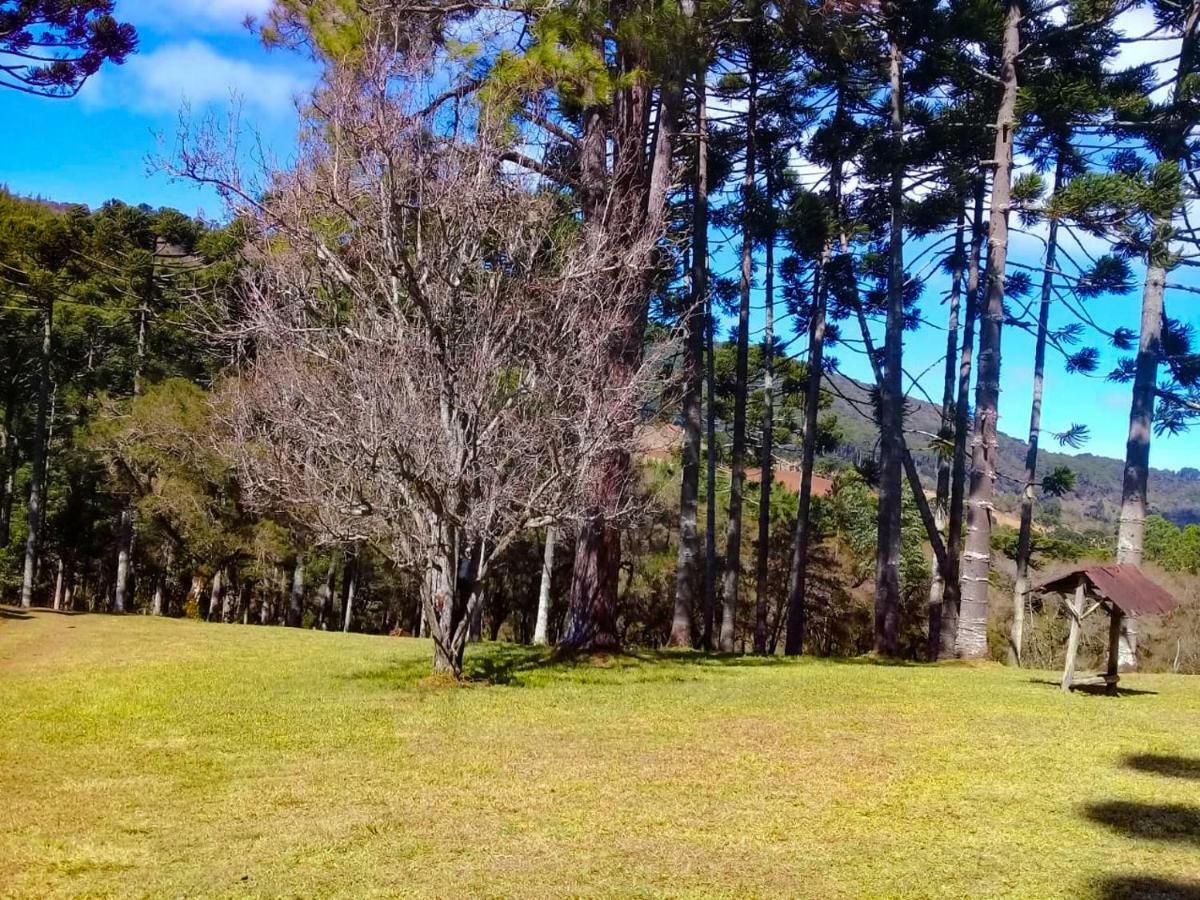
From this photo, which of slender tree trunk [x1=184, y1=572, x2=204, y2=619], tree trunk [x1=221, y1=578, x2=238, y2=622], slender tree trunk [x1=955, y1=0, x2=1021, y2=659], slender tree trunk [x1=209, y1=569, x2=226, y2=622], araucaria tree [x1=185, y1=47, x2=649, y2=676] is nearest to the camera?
araucaria tree [x1=185, y1=47, x2=649, y2=676]

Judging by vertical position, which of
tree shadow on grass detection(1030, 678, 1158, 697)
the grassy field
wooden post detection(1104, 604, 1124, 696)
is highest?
wooden post detection(1104, 604, 1124, 696)

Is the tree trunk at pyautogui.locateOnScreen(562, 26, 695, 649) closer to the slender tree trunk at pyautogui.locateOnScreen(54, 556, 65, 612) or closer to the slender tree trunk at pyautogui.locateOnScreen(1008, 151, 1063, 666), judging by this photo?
the slender tree trunk at pyautogui.locateOnScreen(1008, 151, 1063, 666)

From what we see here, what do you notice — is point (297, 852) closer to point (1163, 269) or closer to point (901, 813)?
point (901, 813)

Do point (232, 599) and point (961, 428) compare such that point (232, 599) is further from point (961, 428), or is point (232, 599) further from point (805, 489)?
point (961, 428)

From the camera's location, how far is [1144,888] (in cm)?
373

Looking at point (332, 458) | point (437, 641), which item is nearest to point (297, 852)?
point (437, 641)

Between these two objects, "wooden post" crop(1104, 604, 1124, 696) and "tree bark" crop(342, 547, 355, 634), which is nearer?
"wooden post" crop(1104, 604, 1124, 696)

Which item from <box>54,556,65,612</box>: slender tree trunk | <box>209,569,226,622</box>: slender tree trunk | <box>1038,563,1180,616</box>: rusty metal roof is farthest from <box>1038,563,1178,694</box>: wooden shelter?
<box>54,556,65,612</box>: slender tree trunk

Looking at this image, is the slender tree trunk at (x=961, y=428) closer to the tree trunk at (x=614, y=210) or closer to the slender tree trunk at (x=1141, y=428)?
the slender tree trunk at (x=1141, y=428)

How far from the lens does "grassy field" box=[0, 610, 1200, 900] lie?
3.93m

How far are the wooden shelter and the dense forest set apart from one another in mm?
3506

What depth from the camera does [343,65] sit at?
896 cm

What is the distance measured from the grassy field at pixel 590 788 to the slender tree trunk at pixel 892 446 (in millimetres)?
4207

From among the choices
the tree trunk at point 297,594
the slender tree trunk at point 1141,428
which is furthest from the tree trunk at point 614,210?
the tree trunk at point 297,594
